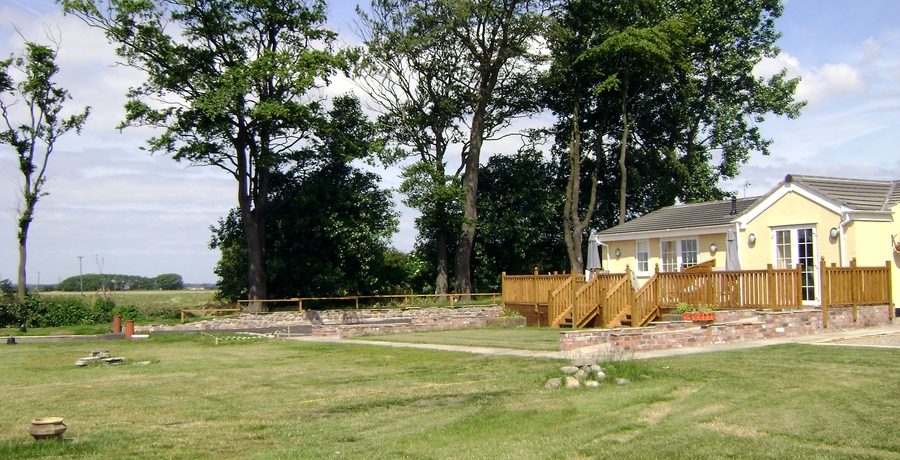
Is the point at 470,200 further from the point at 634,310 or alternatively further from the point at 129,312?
the point at 634,310

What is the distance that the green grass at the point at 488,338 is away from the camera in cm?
1864

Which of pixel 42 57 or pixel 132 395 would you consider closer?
pixel 132 395

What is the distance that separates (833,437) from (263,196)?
105ft

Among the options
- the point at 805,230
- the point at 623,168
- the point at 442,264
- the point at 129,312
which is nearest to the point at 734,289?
the point at 805,230

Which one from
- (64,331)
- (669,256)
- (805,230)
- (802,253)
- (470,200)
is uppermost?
(470,200)

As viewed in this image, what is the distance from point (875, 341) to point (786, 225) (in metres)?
7.55

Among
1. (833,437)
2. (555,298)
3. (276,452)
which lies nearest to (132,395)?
(276,452)

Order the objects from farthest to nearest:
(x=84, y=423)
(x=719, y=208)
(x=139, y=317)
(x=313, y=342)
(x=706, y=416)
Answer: (x=139, y=317) → (x=719, y=208) → (x=313, y=342) → (x=84, y=423) → (x=706, y=416)

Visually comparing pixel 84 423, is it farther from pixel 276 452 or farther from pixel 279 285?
pixel 279 285

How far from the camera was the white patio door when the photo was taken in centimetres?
2194

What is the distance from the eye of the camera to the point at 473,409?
10.4 meters

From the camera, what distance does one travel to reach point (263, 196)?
37.2 m

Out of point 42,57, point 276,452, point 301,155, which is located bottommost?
point 276,452

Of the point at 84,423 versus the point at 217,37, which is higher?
the point at 217,37
